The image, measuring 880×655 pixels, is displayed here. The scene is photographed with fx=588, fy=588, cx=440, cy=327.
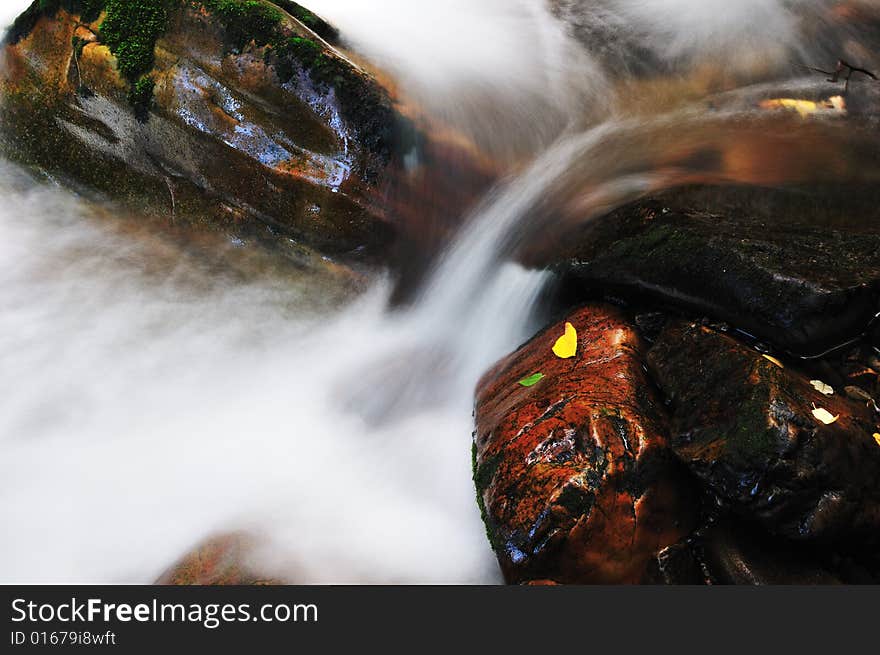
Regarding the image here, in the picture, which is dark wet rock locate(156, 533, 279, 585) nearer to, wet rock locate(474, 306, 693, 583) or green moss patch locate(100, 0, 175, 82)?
wet rock locate(474, 306, 693, 583)

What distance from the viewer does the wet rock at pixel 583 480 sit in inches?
132

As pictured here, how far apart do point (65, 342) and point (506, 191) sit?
14.6 ft

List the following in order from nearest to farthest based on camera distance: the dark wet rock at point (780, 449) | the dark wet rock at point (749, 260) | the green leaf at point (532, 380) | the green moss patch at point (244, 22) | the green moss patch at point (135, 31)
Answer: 1. the dark wet rock at point (780, 449)
2. the dark wet rock at point (749, 260)
3. the green leaf at point (532, 380)
4. the green moss patch at point (244, 22)
5. the green moss patch at point (135, 31)

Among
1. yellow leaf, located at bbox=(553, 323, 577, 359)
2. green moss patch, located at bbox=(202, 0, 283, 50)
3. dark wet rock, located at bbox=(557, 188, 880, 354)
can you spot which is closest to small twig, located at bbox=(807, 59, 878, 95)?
dark wet rock, located at bbox=(557, 188, 880, 354)

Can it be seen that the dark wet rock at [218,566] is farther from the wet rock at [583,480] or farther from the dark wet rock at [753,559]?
the dark wet rock at [753,559]

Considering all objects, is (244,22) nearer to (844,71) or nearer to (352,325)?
(352,325)

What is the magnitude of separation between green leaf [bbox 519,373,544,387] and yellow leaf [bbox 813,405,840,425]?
5.54 ft

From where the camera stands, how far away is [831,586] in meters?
3.22

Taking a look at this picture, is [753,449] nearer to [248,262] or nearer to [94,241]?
[248,262]

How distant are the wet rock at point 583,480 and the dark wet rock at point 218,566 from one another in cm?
158

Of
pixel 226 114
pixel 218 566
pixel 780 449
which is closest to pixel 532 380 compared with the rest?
pixel 780 449

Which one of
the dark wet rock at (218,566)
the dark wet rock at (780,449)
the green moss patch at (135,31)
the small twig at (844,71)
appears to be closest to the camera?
the dark wet rock at (780,449)

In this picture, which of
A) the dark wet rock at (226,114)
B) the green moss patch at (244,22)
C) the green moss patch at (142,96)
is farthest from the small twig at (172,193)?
the green moss patch at (244,22)

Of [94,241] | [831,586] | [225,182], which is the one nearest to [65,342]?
[94,241]
